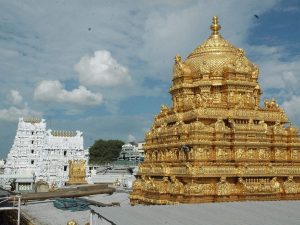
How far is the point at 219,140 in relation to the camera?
23484mm

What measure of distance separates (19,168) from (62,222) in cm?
3414

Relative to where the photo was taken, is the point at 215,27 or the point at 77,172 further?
the point at 77,172

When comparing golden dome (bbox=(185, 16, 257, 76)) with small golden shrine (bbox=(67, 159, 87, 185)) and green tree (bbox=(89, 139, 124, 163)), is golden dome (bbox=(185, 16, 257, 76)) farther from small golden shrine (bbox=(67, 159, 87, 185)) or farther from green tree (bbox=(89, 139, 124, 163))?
green tree (bbox=(89, 139, 124, 163))

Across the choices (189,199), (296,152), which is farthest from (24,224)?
(296,152)

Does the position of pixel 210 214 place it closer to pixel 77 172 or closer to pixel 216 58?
pixel 216 58

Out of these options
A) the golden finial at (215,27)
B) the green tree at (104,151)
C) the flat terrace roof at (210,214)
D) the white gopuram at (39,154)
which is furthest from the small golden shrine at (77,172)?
the green tree at (104,151)

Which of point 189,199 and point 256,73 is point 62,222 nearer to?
point 189,199

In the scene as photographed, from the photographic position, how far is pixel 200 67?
25.9m

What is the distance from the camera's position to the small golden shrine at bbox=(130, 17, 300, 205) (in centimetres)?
2270

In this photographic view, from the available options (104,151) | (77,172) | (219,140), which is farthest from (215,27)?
(104,151)

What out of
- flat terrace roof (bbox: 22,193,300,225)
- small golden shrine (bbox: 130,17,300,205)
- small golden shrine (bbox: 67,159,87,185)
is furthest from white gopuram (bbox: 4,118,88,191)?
flat terrace roof (bbox: 22,193,300,225)

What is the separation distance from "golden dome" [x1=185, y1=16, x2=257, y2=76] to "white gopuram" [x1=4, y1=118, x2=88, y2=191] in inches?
1298

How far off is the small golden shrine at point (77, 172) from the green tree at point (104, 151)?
155ft

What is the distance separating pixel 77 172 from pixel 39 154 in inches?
254
